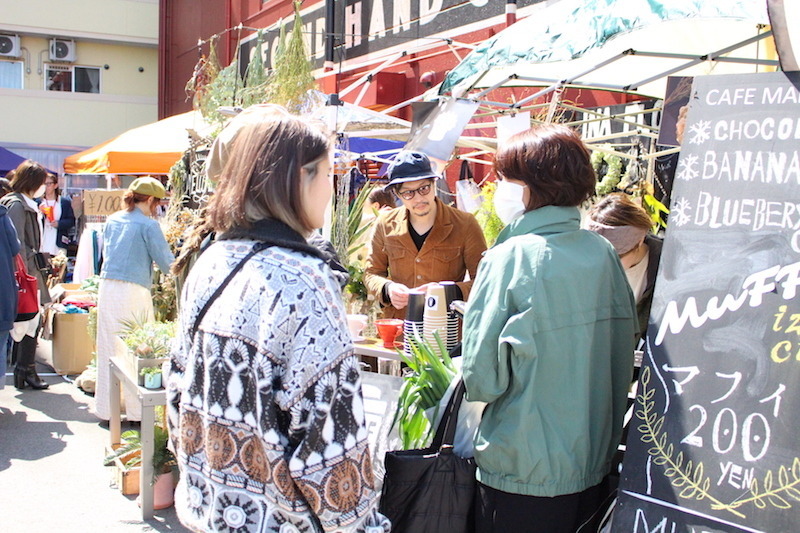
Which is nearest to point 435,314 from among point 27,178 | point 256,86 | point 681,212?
point 681,212

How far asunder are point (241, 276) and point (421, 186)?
2.18 meters

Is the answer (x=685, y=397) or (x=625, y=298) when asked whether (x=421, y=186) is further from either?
(x=685, y=397)

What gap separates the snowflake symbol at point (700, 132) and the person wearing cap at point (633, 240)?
33.5 inches

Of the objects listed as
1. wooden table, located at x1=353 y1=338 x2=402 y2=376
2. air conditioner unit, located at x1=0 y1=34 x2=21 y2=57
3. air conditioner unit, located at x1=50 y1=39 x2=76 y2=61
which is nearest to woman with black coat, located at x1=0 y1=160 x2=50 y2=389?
wooden table, located at x1=353 y1=338 x2=402 y2=376

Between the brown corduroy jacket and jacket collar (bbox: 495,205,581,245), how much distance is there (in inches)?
65.6

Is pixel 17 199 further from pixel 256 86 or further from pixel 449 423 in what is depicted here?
pixel 449 423

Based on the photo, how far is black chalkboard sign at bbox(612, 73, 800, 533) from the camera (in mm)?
1908

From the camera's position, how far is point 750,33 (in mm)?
4453

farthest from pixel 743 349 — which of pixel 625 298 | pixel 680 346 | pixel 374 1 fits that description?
pixel 374 1

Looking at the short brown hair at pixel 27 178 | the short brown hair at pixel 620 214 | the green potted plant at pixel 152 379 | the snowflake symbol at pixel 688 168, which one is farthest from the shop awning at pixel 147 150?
the snowflake symbol at pixel 688 168

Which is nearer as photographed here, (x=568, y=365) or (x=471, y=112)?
(x=568, y=365)

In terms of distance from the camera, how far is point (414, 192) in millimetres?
3711

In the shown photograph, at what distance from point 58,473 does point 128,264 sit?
4.88ft

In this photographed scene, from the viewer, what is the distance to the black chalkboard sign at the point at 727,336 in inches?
75.1
